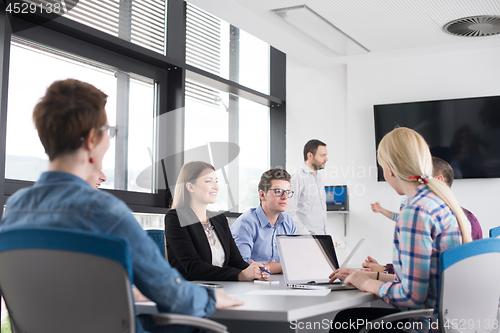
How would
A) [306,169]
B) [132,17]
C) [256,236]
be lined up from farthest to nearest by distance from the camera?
[306,169] < [132,17] < [256,236]

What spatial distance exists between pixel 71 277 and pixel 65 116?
0.38 m

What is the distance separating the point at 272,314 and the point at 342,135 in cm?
447

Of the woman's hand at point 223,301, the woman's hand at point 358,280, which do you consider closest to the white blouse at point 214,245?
the woman's hand at point 358,280

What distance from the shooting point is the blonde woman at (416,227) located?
5.14ft

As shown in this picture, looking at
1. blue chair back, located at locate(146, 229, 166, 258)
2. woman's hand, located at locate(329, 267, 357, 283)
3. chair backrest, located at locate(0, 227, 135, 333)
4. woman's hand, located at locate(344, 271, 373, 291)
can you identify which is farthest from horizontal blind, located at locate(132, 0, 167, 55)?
chair backrest, located at locate(0, 227, 135, 333)

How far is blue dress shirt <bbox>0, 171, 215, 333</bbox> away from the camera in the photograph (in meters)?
1.11

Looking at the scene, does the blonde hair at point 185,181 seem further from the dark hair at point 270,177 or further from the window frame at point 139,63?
the window frame at point 139,63

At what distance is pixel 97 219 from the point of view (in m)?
1.11

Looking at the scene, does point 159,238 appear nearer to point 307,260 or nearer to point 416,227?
point 307,260

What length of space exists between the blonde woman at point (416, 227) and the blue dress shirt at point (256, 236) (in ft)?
3.56

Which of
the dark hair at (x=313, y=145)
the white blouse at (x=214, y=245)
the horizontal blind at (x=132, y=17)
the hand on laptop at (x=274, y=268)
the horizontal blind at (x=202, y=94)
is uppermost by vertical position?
the horizontal blind at (x=132, y=17)

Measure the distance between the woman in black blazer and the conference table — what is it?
90 mm

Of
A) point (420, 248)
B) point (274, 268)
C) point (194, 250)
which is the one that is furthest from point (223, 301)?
point (274, 268)

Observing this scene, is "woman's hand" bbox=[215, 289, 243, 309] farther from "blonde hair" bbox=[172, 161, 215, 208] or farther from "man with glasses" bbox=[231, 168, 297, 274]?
"man with glasses" bbox=[231, 168, 297, 274]
